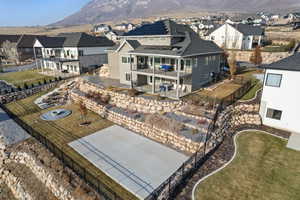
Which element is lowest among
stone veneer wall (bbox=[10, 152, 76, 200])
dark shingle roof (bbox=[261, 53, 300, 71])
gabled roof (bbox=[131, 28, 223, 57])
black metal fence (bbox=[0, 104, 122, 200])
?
stone veneer wall (bbox=[10, 152, 76, 200])

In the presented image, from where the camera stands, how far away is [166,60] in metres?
25.8

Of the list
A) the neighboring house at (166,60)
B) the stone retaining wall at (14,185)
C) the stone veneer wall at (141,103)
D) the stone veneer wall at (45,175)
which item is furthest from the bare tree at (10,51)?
the stone retaining wall at (14,185)

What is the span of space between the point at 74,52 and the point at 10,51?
40.0 m

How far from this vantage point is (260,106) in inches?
688

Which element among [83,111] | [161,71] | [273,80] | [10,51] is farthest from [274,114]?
[10,51]

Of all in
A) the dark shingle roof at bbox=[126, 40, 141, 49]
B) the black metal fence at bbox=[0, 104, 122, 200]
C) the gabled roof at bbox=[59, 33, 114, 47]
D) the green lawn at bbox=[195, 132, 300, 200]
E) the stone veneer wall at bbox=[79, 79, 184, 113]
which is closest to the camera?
the green lawn at bbox=[195, 132, 300, 200]

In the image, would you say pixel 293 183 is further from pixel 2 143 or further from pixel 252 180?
pixel 2 143

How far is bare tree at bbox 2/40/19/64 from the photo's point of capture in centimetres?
6031

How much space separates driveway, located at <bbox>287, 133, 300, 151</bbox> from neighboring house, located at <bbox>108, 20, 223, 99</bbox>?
1156 centimetres

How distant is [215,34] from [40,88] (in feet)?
157

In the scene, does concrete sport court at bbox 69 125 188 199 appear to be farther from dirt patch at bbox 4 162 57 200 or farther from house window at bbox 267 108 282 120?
house window at bbox 267 108 282 120

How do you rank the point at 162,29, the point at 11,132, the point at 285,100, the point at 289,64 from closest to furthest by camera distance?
the point at 289,64 < the point at 285,100 < the point at 11,132 < the point at 162,29

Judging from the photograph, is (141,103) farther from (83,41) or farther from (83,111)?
(83,41)

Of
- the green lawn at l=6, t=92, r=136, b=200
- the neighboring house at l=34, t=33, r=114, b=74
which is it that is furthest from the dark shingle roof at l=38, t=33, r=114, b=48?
the green lawn at l=6, t=92, r=136, b=200
